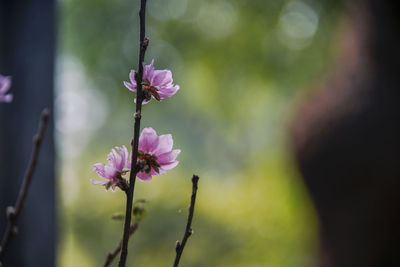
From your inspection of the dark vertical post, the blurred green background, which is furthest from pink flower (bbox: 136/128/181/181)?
the blurred green background

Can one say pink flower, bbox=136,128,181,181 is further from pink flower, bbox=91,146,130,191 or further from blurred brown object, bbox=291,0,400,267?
blurred brown object, bbox=291,0,400,267

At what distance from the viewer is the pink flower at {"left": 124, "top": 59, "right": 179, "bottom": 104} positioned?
349 mm

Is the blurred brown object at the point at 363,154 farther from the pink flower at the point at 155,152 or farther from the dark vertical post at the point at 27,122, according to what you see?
the pink flower at the point at 155,152

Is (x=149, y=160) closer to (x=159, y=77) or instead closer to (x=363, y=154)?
(x=159, y=77)

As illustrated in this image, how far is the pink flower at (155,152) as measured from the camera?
35 cm

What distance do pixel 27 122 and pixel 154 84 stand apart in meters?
1.18

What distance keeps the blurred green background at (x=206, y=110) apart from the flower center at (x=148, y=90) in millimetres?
1405

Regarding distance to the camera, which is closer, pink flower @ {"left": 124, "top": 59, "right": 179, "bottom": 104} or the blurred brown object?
pink flower @ {"left": 124, "top": 59, "right": 179, "bottom": 104}

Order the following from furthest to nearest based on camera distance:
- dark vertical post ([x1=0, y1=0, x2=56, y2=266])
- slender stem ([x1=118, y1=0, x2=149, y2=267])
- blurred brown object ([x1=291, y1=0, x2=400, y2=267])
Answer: blurred brown object ([x1=291, y1=0, x2=400, y2=267]) → dark vertical post ([x1=0, y1=0, x2=56, y2=266]) → slender stem ([x1=118, y1=0, x2=149, y2=267])

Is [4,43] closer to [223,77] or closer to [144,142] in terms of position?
[144,142]

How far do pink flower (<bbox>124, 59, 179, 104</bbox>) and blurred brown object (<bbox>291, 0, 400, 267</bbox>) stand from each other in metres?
1.89

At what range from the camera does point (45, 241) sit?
139 centimetres

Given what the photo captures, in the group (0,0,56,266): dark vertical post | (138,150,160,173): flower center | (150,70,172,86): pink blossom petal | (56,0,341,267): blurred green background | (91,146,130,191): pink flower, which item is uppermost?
(56,0,341,267): blurred green background

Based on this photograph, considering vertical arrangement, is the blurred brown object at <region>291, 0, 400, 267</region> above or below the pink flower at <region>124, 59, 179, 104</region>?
above
